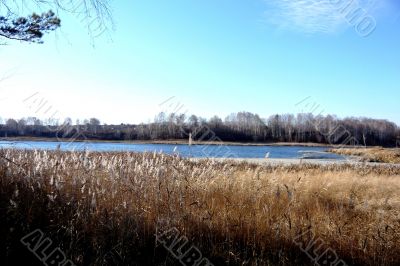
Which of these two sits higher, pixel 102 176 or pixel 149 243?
pixel 102 176

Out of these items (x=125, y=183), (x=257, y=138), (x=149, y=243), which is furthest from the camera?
(x=257, y=138)

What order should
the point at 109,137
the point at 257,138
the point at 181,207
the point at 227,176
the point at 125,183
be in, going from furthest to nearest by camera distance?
the point at 257,138, the point at 109,137, the point at 227,176, the point at 125,183, the point at 181,207

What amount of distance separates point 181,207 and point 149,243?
78 centimetres

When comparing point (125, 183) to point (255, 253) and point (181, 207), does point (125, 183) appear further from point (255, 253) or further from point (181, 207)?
point (255, 253)

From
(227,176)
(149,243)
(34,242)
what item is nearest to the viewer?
(34,242)

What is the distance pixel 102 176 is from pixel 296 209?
9.43 ft

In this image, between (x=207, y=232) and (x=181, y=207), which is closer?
(x=207, y=232)

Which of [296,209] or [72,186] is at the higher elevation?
[72,186]

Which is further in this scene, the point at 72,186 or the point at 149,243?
the point at 72,186

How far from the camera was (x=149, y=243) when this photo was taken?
451cm

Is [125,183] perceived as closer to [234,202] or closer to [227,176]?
[234,202]

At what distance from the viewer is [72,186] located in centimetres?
520

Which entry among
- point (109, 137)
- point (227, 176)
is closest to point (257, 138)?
point (109, 137)

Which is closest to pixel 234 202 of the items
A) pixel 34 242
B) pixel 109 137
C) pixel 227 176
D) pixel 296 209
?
pixel 296 209
